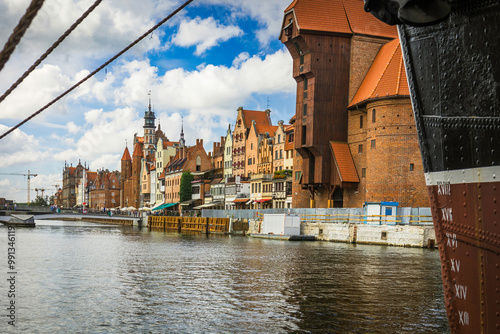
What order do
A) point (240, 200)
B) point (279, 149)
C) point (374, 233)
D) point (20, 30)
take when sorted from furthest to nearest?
1. point (240, 200)
2. point (279, 149)
3. point (374, 233)
4. point (20, 30)

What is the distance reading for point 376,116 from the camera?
55.9 meters

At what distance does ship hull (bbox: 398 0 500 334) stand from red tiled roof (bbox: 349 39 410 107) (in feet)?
159

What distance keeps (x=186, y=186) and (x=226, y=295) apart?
91.3 metres

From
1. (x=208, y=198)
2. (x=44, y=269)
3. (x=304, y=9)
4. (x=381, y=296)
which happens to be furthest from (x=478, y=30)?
(x=208, y=198)

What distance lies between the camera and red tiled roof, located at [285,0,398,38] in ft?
197

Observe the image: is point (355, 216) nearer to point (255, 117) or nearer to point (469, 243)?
point (469, 243)

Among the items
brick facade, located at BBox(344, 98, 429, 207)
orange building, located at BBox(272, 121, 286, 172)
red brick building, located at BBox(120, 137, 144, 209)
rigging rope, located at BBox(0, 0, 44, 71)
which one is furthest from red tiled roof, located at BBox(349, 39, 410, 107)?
red brick building, located at BBox(120, 137, 144, 209)

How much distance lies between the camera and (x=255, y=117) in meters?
97.8

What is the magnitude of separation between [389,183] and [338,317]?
4053cm

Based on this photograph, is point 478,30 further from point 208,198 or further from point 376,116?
point 208,198

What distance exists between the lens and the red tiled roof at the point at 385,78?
182ft

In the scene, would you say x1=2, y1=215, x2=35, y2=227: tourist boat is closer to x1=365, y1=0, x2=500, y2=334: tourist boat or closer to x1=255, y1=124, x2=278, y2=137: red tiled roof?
x1=255, y1=124, x2=278, y2=137: red tiled roof

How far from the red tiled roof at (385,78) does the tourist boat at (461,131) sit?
48568 millimetres

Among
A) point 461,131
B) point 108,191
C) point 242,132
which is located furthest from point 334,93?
point 108,191
